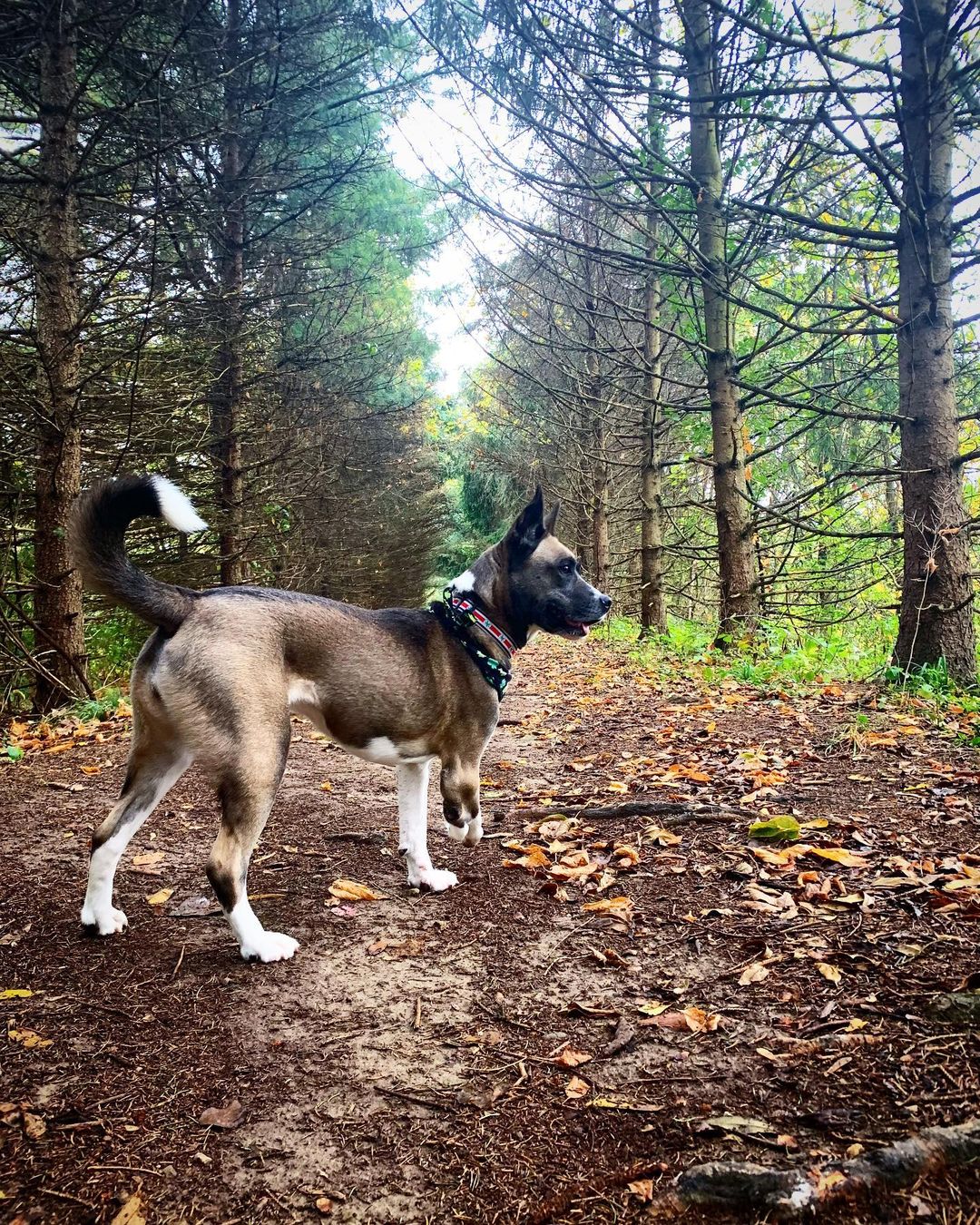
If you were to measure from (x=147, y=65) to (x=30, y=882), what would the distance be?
9.45 metres

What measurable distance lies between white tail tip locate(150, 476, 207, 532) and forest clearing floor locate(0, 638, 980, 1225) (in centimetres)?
179

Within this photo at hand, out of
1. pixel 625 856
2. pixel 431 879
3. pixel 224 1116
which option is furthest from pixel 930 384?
pixel 224 1116

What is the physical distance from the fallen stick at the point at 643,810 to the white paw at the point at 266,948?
2004mm

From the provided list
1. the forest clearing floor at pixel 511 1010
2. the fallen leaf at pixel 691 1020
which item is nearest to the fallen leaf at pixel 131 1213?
the forest clearing floor at pixel 511 1010

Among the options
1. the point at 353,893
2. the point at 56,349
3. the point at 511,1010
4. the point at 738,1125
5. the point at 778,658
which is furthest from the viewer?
the point at 778,658

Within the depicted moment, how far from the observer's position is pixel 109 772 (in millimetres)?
5996

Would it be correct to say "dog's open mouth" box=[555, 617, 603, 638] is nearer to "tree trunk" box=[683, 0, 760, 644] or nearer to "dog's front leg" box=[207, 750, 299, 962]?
"dog's front leg" box=[207, 750, 299, 962]

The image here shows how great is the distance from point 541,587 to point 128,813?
2401mm

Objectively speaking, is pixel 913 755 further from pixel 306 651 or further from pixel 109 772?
pixel 109 772

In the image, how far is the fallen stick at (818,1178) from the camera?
1.61 metres

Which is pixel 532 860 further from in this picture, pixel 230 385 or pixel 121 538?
pixel 230 385

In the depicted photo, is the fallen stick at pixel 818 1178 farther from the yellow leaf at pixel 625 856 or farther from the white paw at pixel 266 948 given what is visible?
the yellow leaf at pixel 625 856

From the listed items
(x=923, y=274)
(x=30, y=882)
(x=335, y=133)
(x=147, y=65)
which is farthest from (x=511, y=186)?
(x=30, y=882)

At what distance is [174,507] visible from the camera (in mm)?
3145
